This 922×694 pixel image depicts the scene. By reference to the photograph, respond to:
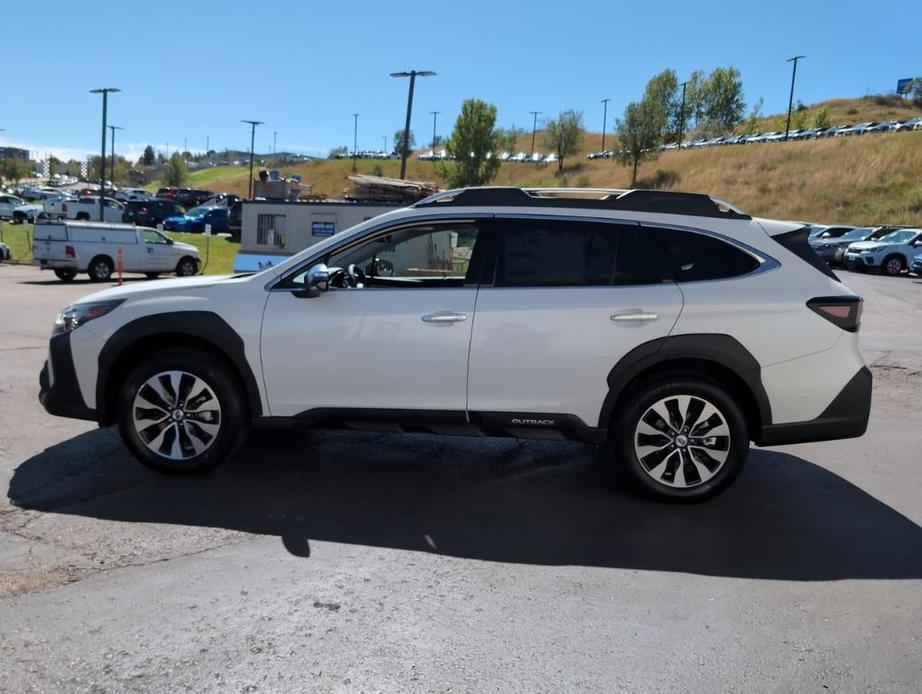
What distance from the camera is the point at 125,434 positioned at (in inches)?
199

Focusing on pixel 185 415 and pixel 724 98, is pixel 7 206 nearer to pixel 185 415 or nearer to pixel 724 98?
pixel 185 415

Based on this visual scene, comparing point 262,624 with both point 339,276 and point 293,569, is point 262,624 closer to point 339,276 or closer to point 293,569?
point 293,569

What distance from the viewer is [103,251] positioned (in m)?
21.1

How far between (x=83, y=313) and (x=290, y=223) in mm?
9238

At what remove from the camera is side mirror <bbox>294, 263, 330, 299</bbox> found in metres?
4.75

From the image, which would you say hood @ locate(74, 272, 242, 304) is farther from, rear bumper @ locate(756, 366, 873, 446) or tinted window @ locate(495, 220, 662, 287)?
rear bumper @ locate(756, 366, 873, 446)

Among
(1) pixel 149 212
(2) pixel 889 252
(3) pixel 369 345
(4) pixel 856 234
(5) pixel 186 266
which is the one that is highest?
(4) pixel 856 234

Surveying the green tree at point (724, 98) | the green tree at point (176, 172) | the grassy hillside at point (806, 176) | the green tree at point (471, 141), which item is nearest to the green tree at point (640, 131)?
the grassy hillside at point (806, 176)

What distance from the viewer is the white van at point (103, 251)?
20.5 m

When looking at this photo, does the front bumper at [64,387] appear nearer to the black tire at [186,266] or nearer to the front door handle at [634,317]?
the front door handle at [634,317]

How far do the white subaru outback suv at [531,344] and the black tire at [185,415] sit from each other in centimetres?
1

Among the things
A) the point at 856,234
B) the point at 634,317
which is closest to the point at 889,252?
the point at 856,234

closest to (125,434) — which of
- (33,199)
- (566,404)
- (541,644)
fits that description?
(566,404)

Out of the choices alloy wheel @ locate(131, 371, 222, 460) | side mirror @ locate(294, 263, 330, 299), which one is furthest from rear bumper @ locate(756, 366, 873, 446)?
alloy wheel @ locate(131, 371, 222, 460)
